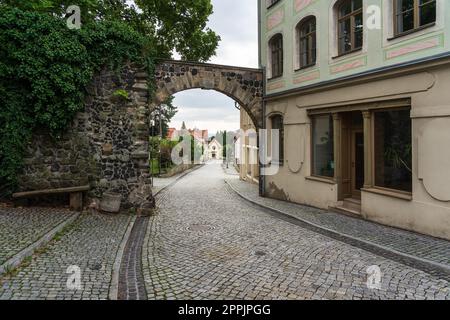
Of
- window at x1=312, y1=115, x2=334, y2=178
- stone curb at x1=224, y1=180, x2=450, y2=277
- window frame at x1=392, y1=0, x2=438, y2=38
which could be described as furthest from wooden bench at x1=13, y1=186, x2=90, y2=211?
window frame at x1=392, y1=0, x2=438, y2=38

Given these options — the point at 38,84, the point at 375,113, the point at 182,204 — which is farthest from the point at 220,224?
the point at 38,84

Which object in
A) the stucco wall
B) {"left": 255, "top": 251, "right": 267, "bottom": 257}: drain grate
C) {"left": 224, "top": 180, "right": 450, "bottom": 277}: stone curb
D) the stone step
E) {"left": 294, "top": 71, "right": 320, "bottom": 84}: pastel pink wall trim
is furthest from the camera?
{"left": 294, "top": 71, "right": 320, "bottom": 84}: pastel pink wall trim

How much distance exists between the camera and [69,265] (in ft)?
16.8

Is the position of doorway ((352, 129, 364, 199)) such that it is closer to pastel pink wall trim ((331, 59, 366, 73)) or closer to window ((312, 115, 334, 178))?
window ((312, 115, 334, 178))

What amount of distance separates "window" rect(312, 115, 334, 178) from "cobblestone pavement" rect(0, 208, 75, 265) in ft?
25.8

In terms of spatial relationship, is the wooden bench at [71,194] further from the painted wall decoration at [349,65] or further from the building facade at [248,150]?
the building facade at [248,150]

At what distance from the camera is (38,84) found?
8.31 m

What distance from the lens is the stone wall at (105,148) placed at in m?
9.09

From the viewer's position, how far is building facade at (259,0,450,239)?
7043 millimetres

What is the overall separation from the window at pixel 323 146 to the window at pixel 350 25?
2.23m

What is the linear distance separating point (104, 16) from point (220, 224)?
547 inches

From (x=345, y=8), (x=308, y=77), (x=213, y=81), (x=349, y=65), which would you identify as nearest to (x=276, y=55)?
(x=308, y=77)

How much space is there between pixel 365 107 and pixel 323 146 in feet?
7.45
